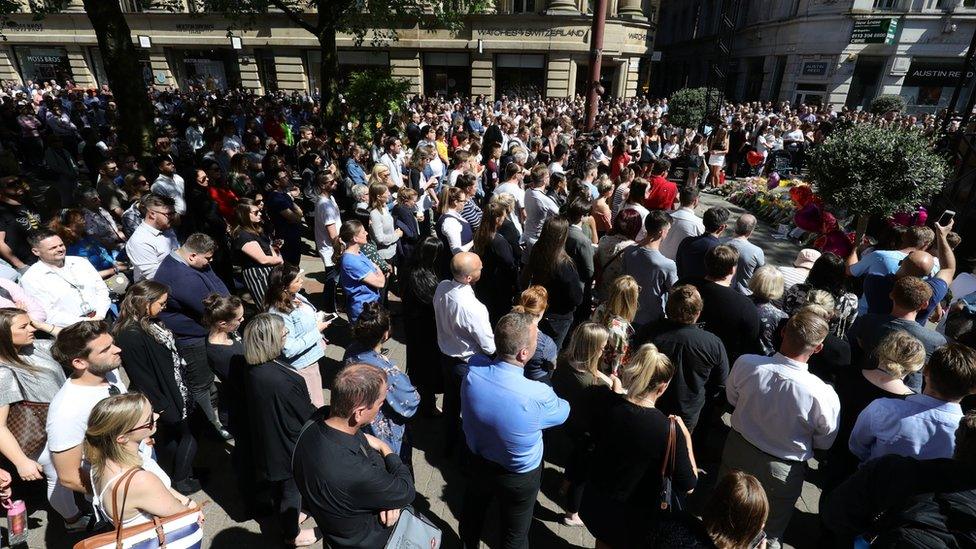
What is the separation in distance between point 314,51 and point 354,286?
2927 cm

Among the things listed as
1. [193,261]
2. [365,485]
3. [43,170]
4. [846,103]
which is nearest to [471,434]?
[365,485]

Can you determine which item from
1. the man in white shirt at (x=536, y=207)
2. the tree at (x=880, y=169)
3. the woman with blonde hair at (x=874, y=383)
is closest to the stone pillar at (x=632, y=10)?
the tree at (x=880, y=169)

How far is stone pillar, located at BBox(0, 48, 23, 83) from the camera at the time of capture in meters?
30.4

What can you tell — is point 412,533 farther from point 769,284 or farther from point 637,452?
point 769,284

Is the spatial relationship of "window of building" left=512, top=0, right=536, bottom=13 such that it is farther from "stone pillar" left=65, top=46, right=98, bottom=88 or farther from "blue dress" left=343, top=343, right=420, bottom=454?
"blue dress" left=343, top=343, right=420, bottom=454

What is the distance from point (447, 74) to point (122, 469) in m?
29.4

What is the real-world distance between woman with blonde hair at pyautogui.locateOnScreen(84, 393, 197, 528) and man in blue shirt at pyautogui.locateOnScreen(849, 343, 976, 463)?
364 centimetres

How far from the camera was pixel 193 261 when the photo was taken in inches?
159

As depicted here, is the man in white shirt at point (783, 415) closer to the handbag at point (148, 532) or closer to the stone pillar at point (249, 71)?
the handbag at point (148, 532)

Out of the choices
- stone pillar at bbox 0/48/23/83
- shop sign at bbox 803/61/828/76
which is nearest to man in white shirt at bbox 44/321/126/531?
shop sign at bbox 803/61/828/76

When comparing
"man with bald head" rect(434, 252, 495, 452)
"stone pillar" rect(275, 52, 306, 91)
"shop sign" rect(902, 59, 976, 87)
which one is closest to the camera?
"man with bald head" rect(434, 252, 495, 452)

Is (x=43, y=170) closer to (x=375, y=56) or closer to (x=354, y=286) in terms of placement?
(x=354, y=286)

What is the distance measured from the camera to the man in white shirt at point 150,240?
468 cm

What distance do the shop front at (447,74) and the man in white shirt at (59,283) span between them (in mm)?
25982
